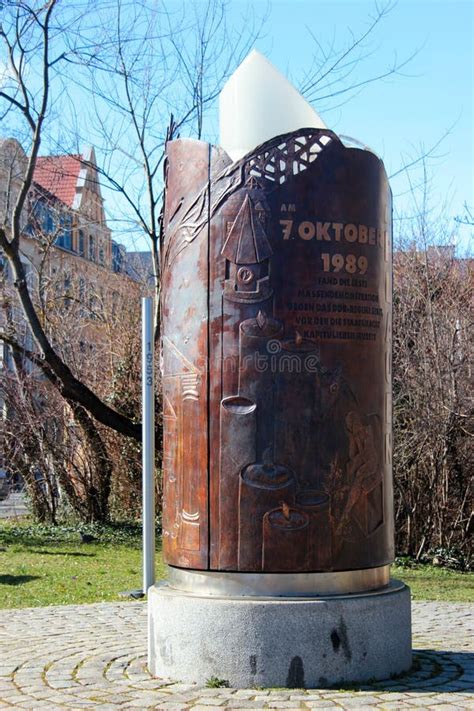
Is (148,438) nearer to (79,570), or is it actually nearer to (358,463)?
(358,463)

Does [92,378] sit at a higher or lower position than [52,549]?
higher

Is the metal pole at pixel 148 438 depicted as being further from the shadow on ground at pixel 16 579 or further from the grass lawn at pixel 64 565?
the shadow on ground at pixel 16 579

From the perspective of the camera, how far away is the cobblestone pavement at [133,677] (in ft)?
20.4

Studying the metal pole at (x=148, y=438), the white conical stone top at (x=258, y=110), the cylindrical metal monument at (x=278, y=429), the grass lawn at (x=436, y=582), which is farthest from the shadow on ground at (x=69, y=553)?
the white conical stone top at (x=258, y=110)

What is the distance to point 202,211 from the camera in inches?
281

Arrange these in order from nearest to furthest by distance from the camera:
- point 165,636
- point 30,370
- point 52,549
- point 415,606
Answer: point 165,636 < point 415,606 < point 52,549 < point 30,370

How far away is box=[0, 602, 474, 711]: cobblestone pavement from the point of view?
6227mm

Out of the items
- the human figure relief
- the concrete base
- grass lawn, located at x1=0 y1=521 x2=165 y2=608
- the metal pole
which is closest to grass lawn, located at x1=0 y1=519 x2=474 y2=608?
grass lawn, located at x1=0 y1=521 x2=165 y2=608

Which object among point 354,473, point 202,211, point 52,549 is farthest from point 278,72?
point 52,549

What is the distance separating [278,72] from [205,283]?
1773 mm

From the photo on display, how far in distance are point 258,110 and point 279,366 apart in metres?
1.91

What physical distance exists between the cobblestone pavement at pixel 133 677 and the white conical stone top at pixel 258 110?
A: 357cm

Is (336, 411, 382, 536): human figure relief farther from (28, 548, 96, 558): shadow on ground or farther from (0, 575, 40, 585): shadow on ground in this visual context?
(28, 548, 96, 558): shadow on ground

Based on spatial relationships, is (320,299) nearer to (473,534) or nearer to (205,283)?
(205,283)
